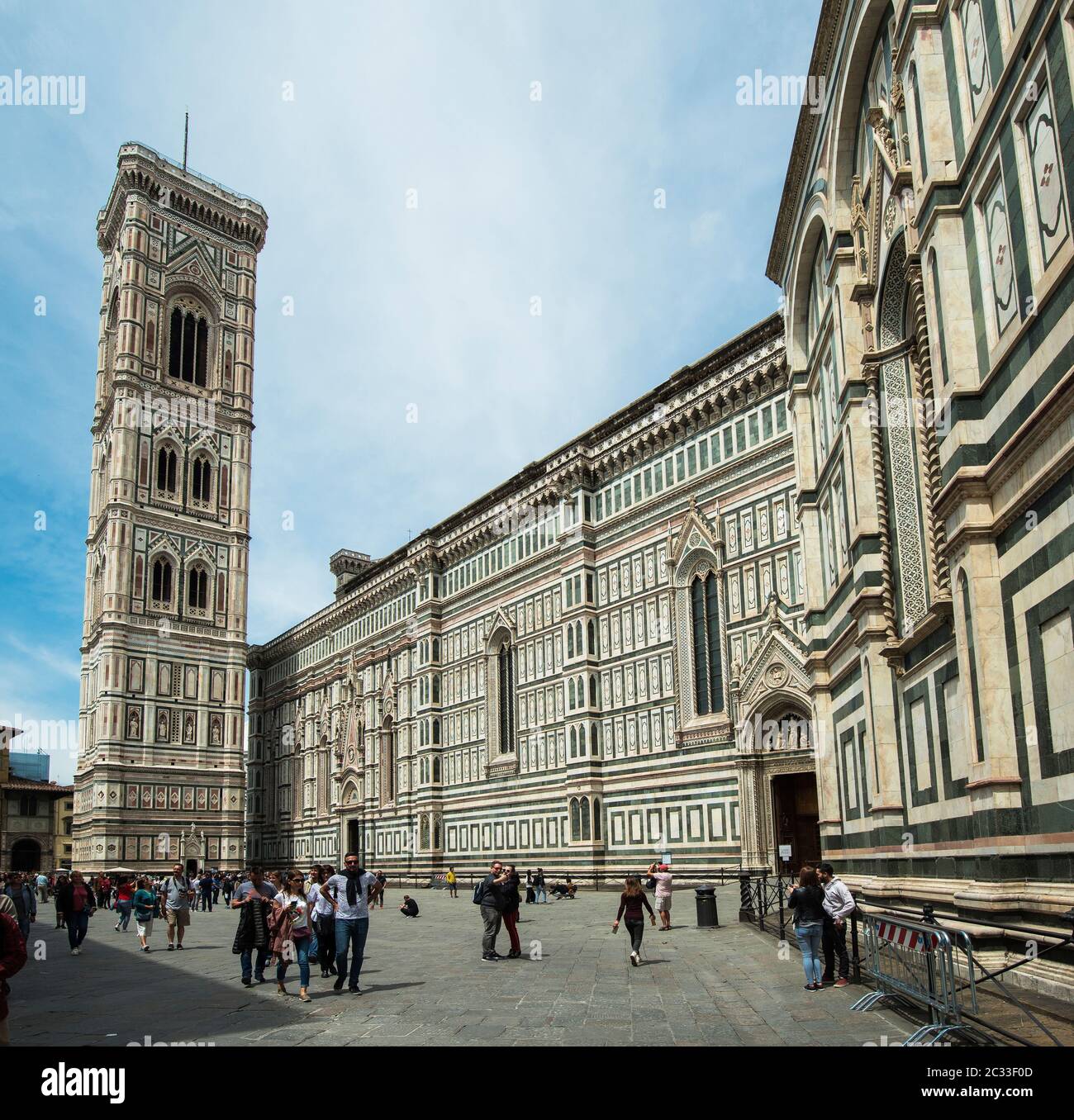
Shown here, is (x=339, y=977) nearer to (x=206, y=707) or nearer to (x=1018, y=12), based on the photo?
(x=1018, y=12)

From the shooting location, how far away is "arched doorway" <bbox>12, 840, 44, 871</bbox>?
8281cm

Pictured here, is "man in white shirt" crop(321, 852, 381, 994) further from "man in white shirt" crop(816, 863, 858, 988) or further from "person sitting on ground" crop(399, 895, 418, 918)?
"person sitting on ground" crop(399, 895, 418, 918)

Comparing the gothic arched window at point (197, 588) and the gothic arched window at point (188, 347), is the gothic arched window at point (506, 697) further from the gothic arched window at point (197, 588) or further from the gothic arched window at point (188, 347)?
the gothic arched window at point (188, 347)

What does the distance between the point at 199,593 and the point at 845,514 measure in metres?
59.6

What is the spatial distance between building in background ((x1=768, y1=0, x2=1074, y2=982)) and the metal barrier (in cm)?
101

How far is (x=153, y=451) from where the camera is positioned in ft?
225

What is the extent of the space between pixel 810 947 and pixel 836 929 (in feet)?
1.95

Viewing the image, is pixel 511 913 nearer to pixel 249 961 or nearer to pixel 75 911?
pixel 249 961

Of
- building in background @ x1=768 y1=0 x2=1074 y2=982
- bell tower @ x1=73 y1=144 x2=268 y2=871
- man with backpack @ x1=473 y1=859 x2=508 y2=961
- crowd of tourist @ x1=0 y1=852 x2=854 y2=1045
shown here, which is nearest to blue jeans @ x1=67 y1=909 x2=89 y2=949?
crowd of tourist @ x1=0 y1=852 x2=854 y2=1045

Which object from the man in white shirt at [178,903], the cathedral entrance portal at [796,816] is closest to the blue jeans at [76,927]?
the man in white shirt at [178,903]

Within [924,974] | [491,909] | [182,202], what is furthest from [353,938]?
[182,202]

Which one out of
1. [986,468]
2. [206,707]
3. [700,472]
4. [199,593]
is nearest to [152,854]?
[206,707]

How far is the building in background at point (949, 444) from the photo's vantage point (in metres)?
9.21

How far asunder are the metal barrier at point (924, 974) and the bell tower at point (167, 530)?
60.4 metres
